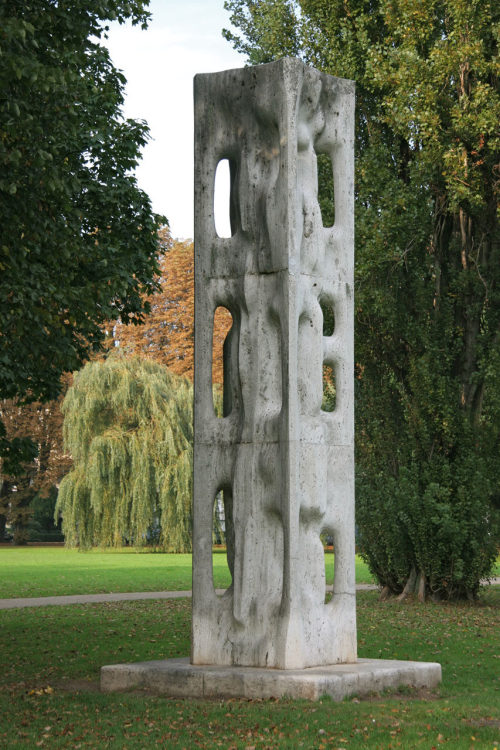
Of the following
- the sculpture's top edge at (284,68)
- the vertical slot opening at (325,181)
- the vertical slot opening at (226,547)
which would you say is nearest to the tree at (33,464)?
the vertical slot opening at (226,547)

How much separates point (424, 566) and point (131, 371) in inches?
807

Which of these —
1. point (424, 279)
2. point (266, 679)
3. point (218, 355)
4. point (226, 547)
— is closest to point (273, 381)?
point (266, 679)

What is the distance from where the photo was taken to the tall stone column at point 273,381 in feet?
34.6

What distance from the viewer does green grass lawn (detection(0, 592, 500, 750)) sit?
27.0 ft

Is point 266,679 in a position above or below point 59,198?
below

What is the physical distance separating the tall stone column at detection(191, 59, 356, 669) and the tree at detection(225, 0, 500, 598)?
9.32 meters

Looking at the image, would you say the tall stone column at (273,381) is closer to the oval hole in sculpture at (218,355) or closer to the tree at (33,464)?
the oval hole in sculpture at (218,355)

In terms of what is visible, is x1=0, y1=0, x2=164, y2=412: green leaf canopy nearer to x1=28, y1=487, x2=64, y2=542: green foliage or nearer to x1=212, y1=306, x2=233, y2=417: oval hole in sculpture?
x1=212, y1=306, x2=233, y2=417: oval hole in sculpture

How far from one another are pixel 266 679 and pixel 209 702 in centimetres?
54

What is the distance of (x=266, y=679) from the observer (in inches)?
385

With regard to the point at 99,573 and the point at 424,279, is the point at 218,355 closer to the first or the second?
the point at 99,573

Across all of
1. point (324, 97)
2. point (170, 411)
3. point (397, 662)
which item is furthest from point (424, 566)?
point (170, 411)

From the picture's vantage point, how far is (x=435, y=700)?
33.3 feet

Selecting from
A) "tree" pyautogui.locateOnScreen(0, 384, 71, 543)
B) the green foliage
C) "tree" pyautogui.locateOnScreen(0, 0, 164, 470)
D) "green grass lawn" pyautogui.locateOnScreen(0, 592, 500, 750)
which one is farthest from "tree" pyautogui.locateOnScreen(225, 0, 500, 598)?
the green foliage
